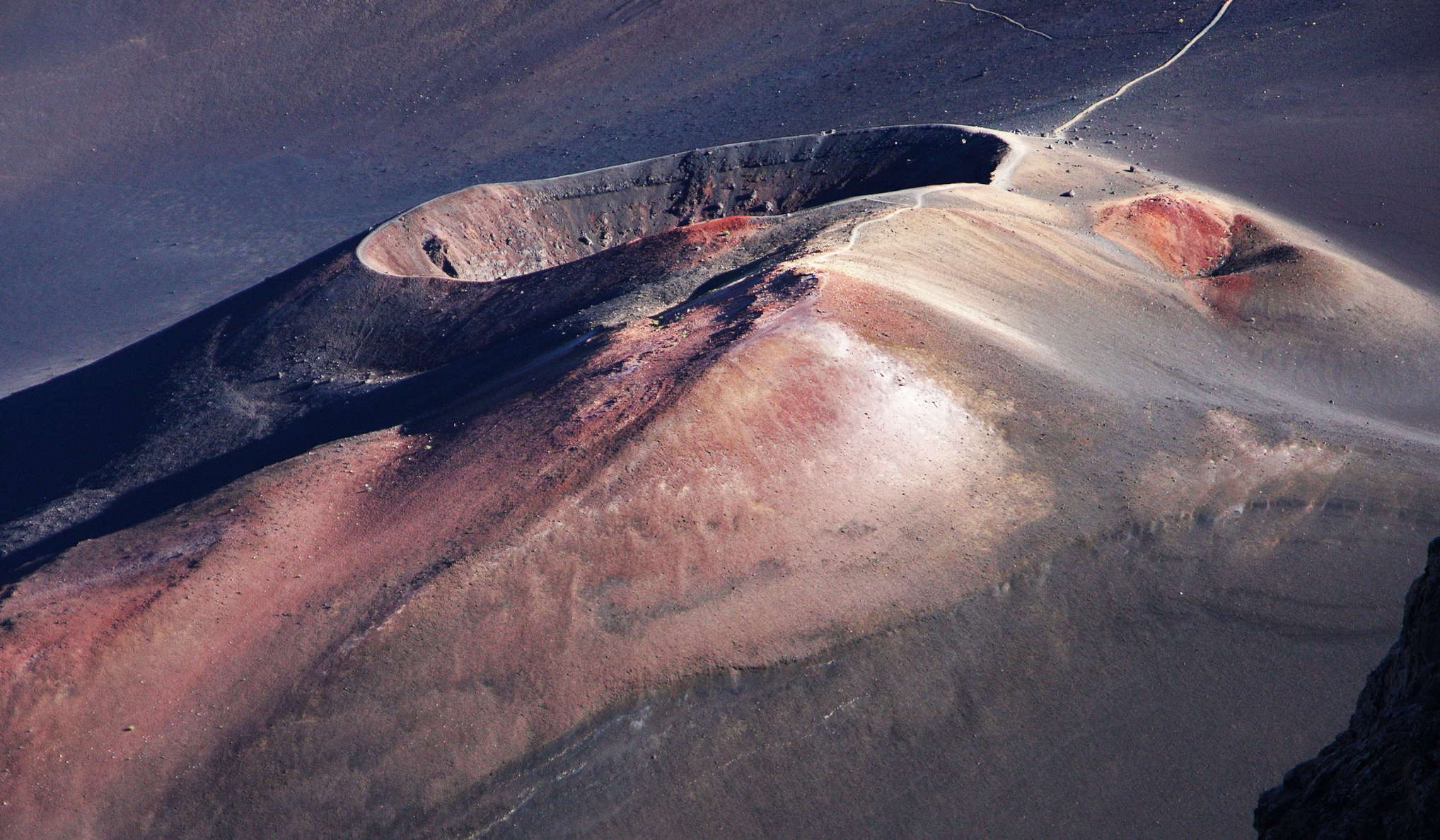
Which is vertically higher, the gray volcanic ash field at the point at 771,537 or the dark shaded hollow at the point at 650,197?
the dark shaded hollow at the point at 650,197

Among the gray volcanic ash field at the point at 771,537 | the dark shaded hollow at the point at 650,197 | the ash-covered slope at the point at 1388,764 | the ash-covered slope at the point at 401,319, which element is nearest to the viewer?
the ash-covered slope at the point at 1388,764

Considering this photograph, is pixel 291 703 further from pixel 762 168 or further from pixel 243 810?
pixel 762 168

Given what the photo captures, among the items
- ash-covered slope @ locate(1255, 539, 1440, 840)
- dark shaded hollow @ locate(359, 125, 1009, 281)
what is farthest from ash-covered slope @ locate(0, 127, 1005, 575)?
ash-covered slope @ locate(1255, 539, 1440, 840)

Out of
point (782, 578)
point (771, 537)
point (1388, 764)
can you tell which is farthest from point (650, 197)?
point (1388, 764)

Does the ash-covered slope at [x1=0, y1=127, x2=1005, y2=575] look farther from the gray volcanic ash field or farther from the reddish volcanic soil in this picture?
the reddish volcanic soil

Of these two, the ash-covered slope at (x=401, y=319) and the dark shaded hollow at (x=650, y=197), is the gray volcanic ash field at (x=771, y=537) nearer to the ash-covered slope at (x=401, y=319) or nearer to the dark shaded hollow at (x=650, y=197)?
the ash-covered slope at (x=401, y=319)

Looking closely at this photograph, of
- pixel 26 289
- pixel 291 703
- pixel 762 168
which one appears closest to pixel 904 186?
pixel 762 168

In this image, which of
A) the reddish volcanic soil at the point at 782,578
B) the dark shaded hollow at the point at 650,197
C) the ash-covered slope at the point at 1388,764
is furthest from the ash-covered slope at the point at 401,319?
the ash-covered slope at the point at 1388,764

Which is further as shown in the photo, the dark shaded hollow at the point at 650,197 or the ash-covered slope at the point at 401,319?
the dark shaded hollow at the point at 650,197
